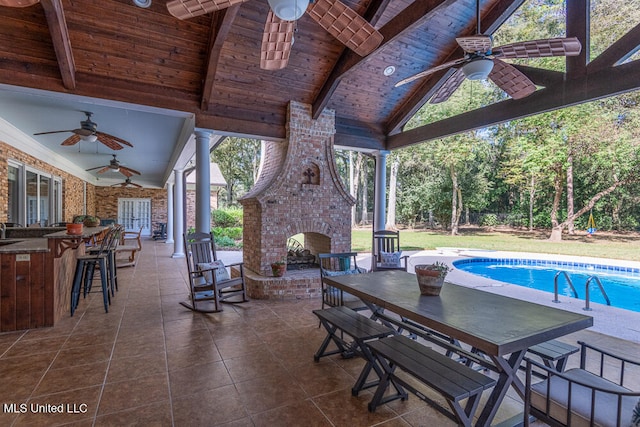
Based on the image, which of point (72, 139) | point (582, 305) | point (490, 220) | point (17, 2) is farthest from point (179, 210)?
point (490, 220)

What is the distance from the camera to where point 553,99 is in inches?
153

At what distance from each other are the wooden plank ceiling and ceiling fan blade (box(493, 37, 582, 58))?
68cm

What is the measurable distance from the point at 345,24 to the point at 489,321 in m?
2.41

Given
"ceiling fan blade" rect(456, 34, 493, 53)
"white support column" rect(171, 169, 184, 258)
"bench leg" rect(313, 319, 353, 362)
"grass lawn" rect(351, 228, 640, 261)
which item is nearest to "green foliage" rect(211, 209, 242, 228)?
"white support column" rect(171, 169, 184, 258)

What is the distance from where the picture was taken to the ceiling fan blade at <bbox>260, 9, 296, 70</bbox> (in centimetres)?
251

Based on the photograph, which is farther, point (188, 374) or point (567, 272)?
point (567, 272)

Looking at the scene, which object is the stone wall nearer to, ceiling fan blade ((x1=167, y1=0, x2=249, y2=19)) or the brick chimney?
the brick chimney

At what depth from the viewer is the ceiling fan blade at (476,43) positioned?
8.79ft

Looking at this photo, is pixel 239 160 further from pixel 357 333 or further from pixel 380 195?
pixel 357 333

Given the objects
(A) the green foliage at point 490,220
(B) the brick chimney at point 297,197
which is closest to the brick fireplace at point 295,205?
(B) the brick chimney at point 297,197

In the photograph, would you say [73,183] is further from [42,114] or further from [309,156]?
[309,156]

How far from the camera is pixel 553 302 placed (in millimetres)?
4543

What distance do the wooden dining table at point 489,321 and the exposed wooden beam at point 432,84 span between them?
12.5ft

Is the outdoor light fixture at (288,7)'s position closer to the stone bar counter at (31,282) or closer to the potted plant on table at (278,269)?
the stone bar counter at (31,282)
